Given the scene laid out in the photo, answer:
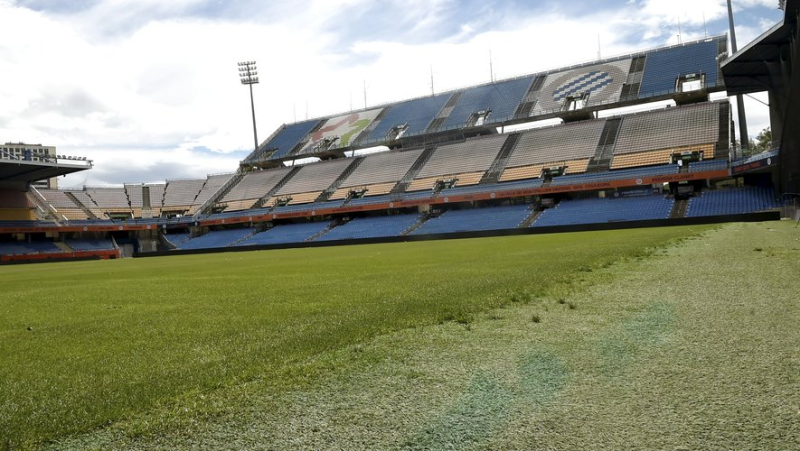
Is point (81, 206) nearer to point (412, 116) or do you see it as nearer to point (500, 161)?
point (412, 116)

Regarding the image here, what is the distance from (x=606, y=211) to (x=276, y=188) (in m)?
35.6

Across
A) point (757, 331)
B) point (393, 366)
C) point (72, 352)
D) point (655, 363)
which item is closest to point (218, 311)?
point (72, 352)

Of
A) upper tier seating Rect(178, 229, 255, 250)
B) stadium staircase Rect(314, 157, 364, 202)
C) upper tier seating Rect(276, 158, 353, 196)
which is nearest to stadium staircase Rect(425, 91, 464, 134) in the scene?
stadium staircase Rect(314, 157, 364, 202)

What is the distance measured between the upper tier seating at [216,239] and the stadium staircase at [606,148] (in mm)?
33283

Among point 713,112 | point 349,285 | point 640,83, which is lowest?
point 349,285

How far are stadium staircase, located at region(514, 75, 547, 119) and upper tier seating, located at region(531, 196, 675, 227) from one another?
12.6 meters

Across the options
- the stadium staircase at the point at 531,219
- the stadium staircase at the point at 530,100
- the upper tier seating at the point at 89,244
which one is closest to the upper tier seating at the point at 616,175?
the stadium staircase at the point at 531,219

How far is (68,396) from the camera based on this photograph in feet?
10.1

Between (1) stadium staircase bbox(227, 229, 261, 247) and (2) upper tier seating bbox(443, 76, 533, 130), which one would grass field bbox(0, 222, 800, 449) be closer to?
(1) stadium staircase bbox(227, 229, 261, 247)

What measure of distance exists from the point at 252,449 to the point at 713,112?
4625 centimetres

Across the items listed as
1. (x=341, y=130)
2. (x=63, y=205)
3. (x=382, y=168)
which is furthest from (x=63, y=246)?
(x=382, y=168)

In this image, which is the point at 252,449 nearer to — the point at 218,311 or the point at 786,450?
the point at 786,450

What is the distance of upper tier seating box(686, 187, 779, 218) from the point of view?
30.8m

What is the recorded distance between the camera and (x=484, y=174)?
45781mm
